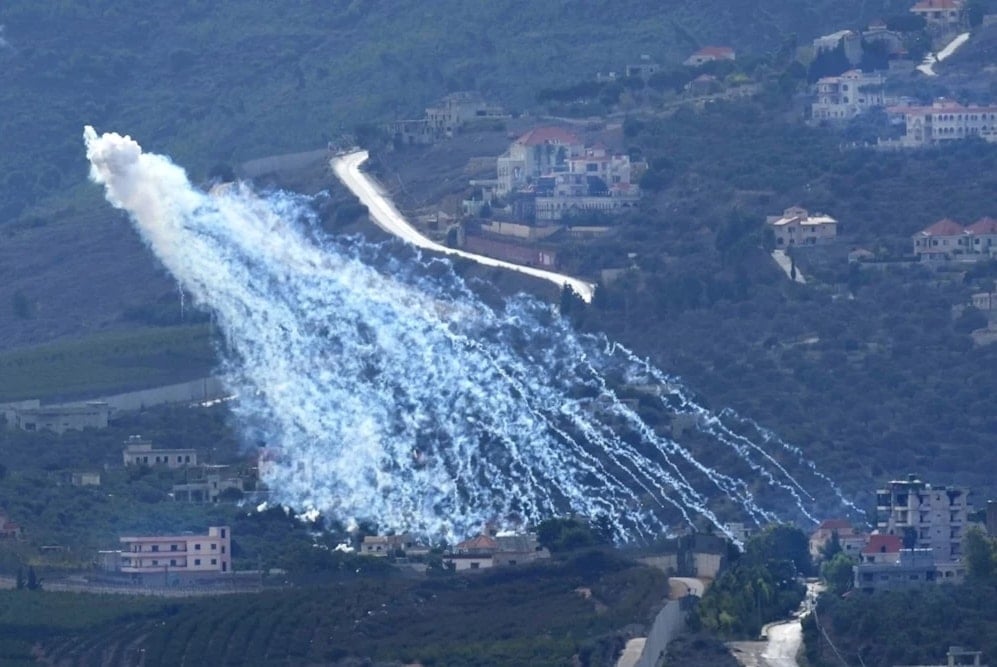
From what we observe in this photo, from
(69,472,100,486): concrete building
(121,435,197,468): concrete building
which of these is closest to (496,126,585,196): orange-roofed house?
(121,435,197,468): concrete building

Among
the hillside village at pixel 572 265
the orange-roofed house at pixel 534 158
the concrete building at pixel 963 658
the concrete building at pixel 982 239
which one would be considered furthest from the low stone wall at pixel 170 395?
the concrete building at pixel 963 658

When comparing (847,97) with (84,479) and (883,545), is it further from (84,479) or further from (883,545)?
(883,545)

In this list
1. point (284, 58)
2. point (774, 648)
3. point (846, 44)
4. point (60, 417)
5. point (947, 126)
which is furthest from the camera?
point (284, 58)

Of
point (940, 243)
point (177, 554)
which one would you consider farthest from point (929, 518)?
point (940, 243)

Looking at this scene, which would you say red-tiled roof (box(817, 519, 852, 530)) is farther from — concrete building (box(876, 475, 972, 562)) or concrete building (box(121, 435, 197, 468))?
concrete building (box(121, 435, 197, 468))

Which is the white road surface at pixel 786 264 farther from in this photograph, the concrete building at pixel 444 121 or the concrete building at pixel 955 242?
the concrete building at pixel 444 121

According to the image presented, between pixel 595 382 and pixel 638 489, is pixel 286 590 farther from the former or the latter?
pixel 595 382
